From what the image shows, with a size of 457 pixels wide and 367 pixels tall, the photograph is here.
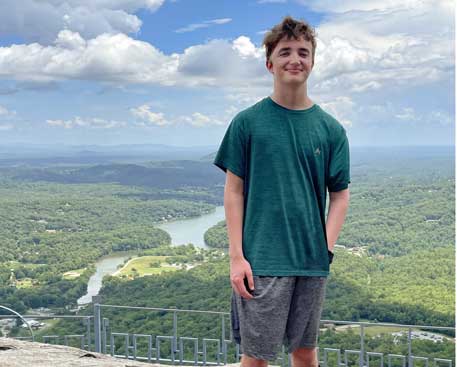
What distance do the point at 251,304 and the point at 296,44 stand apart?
2.24 ft

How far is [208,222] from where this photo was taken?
1849 inches

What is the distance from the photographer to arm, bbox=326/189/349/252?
1665 millimetres

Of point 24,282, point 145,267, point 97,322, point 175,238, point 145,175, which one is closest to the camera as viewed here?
point 97,322

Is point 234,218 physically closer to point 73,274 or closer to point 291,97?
point 291,97

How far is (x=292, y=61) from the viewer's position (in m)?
1.58

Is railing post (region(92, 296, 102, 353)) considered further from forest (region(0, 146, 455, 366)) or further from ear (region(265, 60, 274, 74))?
ear (region(265, 60, 274, 74))

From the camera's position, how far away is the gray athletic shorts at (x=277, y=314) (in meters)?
1.57

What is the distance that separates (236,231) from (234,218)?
0.11 feet

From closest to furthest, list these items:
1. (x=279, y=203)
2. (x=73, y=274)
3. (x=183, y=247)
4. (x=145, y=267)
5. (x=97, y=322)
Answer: (x=279, y=203) → (x=97, y=322) → (x=73, y=274) → (x=145, y=267) → (x=183, y=247)

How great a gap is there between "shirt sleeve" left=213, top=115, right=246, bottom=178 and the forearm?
64 millimetres

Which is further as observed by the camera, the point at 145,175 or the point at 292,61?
the point at 145,175

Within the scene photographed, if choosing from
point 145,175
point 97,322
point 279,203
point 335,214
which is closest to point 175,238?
point 145,175

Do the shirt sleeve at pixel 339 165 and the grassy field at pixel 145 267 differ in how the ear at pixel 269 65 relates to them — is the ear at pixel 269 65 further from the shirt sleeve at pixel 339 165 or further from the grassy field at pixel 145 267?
the grassy field at pixel 145 267

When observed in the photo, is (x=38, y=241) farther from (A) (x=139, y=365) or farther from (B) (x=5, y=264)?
(A) (x=139, y=365)
